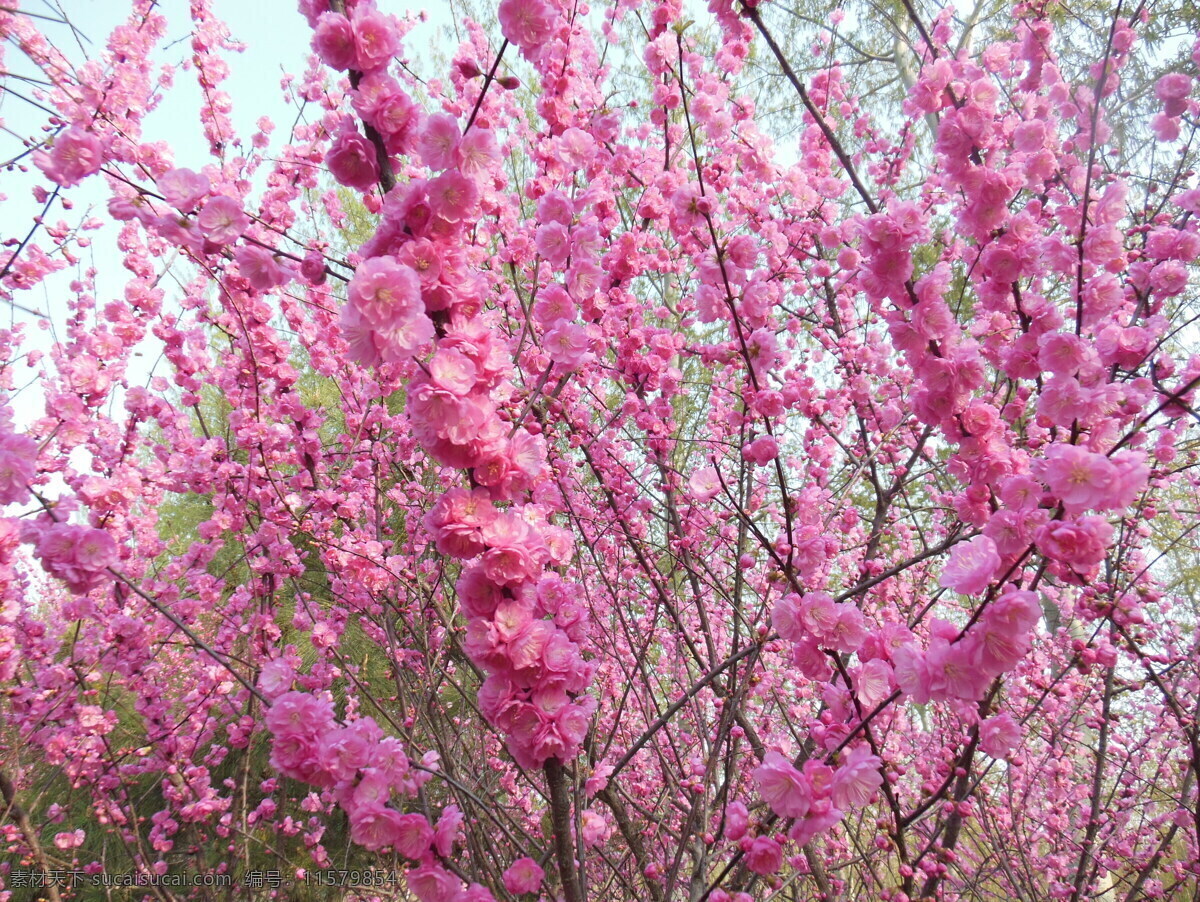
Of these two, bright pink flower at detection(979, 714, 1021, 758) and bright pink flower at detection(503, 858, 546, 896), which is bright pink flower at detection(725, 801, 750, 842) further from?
bright pink flower at detection(979, 714, 1021, 758)

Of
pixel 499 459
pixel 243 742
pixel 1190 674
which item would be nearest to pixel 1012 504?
pixel 499 459

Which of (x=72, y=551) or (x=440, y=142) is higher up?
(x=440, y=142)

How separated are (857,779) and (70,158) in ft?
7.79

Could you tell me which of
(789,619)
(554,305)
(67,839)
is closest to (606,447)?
(554,305)

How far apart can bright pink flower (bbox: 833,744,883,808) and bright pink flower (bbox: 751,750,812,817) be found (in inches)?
2.5

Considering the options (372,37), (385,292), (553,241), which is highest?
(553,241)

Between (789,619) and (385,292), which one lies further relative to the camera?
A: (789,619)

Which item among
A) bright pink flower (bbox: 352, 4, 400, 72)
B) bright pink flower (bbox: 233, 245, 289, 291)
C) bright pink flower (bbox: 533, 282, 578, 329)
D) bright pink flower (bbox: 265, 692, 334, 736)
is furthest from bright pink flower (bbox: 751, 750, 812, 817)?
bright pink flower (bbox: 352, 4, 400, 72)

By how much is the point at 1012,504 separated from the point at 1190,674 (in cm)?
330

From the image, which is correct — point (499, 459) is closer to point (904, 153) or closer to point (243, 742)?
point (243, 742)

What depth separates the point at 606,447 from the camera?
3.19 meters

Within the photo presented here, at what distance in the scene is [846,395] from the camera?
3695 mm

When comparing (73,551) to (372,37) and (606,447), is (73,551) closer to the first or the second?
(372,37)

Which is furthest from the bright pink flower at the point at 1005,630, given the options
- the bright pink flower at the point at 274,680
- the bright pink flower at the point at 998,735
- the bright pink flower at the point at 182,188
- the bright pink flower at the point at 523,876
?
the bright pink flower at the point at 182,188
